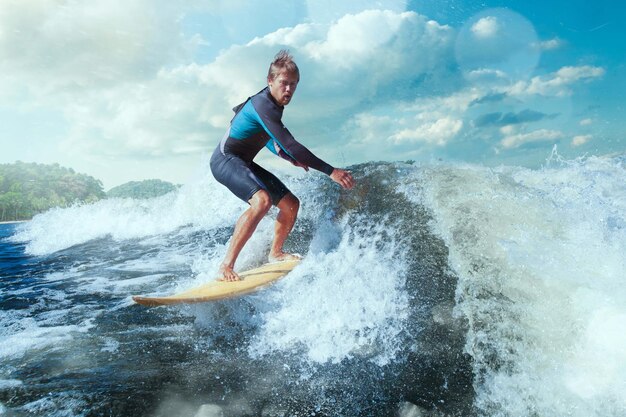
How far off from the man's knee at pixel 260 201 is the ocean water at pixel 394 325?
822 mm

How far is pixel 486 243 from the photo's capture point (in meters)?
3.88

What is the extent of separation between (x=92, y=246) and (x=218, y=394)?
1028cm

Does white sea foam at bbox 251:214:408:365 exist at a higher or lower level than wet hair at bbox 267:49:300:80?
lower

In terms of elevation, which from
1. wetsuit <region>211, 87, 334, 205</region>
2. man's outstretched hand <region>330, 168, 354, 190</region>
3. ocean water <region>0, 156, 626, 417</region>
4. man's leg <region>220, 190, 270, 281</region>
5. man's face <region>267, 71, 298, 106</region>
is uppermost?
man's face <region>267, 71, 298, 106</region>

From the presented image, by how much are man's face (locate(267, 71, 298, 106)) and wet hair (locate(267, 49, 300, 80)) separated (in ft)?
0.14

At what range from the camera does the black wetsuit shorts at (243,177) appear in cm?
434

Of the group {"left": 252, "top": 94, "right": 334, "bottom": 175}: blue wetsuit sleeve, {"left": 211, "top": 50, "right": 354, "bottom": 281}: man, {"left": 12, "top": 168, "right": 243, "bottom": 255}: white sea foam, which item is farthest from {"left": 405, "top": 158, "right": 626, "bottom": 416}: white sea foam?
{"left": 12, "top": 168, "right": 243, "bottom": 255}: white sea foam

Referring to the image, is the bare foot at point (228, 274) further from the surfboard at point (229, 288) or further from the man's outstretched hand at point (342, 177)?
the man's outstretched hand at point (342, 177)

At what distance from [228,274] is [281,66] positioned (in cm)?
235

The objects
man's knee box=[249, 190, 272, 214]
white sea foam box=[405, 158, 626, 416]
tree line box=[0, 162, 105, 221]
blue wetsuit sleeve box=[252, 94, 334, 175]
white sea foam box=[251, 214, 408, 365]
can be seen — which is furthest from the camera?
tree line box=[0, 162, 105, 221]

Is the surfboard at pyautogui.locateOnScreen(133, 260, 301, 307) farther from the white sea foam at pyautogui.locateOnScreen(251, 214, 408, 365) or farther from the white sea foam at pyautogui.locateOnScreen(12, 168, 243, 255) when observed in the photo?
the white sea foam at pyautogui.locateOnScreen(12, 168, 243, 255)

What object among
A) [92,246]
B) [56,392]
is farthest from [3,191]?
[56,392]

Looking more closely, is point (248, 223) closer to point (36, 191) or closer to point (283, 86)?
point (283, 86)

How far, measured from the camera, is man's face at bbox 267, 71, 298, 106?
4062 mm
